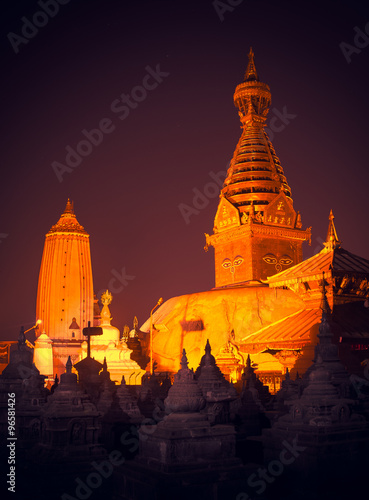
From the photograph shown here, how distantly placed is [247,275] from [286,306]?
5.05 m

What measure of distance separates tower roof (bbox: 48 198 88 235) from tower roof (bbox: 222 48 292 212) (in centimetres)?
2172

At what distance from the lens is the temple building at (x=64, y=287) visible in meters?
67.2

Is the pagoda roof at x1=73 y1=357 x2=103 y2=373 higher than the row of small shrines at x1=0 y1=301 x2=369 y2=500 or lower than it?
higher

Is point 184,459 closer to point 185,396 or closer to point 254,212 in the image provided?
point 185,396

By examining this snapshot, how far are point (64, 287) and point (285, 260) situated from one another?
27.5 m

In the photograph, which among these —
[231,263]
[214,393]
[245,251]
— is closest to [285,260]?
[245,251]

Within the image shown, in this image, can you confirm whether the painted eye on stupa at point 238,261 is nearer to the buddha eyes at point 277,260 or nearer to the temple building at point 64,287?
the buddha eyes at point 277,260

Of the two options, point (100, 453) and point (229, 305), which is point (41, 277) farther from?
point (100, 453)

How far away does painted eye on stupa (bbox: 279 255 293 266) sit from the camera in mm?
50531

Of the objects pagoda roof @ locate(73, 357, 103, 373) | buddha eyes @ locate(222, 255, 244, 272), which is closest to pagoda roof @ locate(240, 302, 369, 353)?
pagoda roof @ locate(73, 357, 103, 373)

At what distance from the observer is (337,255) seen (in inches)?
1326

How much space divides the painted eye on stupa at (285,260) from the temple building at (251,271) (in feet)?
0.27

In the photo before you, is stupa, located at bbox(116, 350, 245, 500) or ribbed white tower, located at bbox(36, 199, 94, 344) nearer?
stupa, located at bbox(116, 350, 245, 500)

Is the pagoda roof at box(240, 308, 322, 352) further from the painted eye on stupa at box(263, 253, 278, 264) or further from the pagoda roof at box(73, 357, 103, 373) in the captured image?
the painted eye on stupa at box(263, 253, 278, 264)
